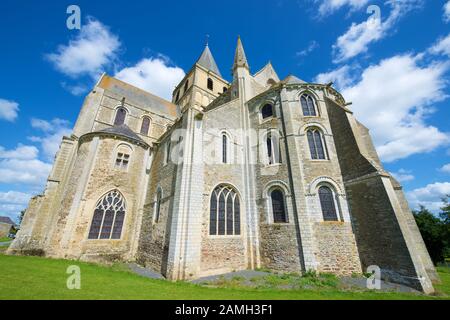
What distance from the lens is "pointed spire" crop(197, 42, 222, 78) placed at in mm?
32516

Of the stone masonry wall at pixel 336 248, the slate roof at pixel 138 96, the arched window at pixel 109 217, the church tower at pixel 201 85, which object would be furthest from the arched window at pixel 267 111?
the church tower at pixel 201 85

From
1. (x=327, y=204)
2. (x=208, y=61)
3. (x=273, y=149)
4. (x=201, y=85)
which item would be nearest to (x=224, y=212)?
(x=273, y=149)

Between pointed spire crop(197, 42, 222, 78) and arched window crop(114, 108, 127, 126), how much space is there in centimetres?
1806

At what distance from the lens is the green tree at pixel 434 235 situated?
79.1 ft

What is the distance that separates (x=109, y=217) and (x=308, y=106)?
15.8 m

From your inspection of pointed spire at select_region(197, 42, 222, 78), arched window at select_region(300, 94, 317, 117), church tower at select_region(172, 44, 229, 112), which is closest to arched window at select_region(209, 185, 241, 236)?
arched window at select_region(300, 94, 317, 117)

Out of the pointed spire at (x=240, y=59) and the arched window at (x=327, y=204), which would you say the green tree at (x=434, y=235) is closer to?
the arched window at (x=327, y=204)

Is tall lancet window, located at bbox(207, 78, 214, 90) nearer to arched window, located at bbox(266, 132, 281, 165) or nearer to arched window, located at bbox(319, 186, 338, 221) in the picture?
arched window, located at bbox(266, 132, 281, 165)

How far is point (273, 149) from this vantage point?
12203 millimetres

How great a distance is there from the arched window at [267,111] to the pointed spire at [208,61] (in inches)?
864

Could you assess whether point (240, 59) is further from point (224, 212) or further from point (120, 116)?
point (224, 212)

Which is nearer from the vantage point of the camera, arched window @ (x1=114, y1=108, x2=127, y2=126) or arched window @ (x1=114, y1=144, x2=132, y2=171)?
arched window @ (x1=114, y1=144, x2=132, y2=171)
